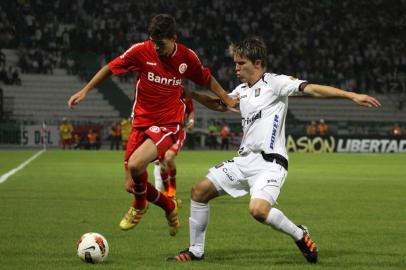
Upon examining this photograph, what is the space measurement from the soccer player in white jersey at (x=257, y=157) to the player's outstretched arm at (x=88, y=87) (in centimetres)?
157

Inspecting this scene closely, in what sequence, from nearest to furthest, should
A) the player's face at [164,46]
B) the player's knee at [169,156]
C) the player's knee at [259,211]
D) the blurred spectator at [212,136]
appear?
1. the player's knee at [259,211]
2. the player's face at [164,46]
3. the player's knee at [169,156]
4. the blurred spectator at [212,136]

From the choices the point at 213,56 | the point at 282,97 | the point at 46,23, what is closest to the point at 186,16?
the point at 213,56

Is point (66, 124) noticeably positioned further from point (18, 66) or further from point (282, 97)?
point (282, 97)

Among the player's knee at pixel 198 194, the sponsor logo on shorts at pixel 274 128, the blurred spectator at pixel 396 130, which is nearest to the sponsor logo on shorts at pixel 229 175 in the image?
the player's knee at pixel 198 194

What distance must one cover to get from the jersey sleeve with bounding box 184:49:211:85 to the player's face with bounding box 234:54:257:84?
165cm

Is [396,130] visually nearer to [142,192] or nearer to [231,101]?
[142,192]

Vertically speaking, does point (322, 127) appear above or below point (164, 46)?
below

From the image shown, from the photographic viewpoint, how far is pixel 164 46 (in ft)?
29.6

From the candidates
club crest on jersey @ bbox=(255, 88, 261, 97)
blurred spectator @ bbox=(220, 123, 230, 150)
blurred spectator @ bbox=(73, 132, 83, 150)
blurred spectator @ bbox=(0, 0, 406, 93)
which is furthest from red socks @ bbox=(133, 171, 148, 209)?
blurred spectator @ bbox=(0, 0, 406, 93)

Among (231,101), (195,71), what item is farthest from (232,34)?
(231,101)

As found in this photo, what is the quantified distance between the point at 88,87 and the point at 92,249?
177cm

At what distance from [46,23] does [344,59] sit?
18433 mm

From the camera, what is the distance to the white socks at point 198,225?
7855mm

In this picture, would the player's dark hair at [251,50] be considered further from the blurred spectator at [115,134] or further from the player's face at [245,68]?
the blurred spectator at [115,134]
